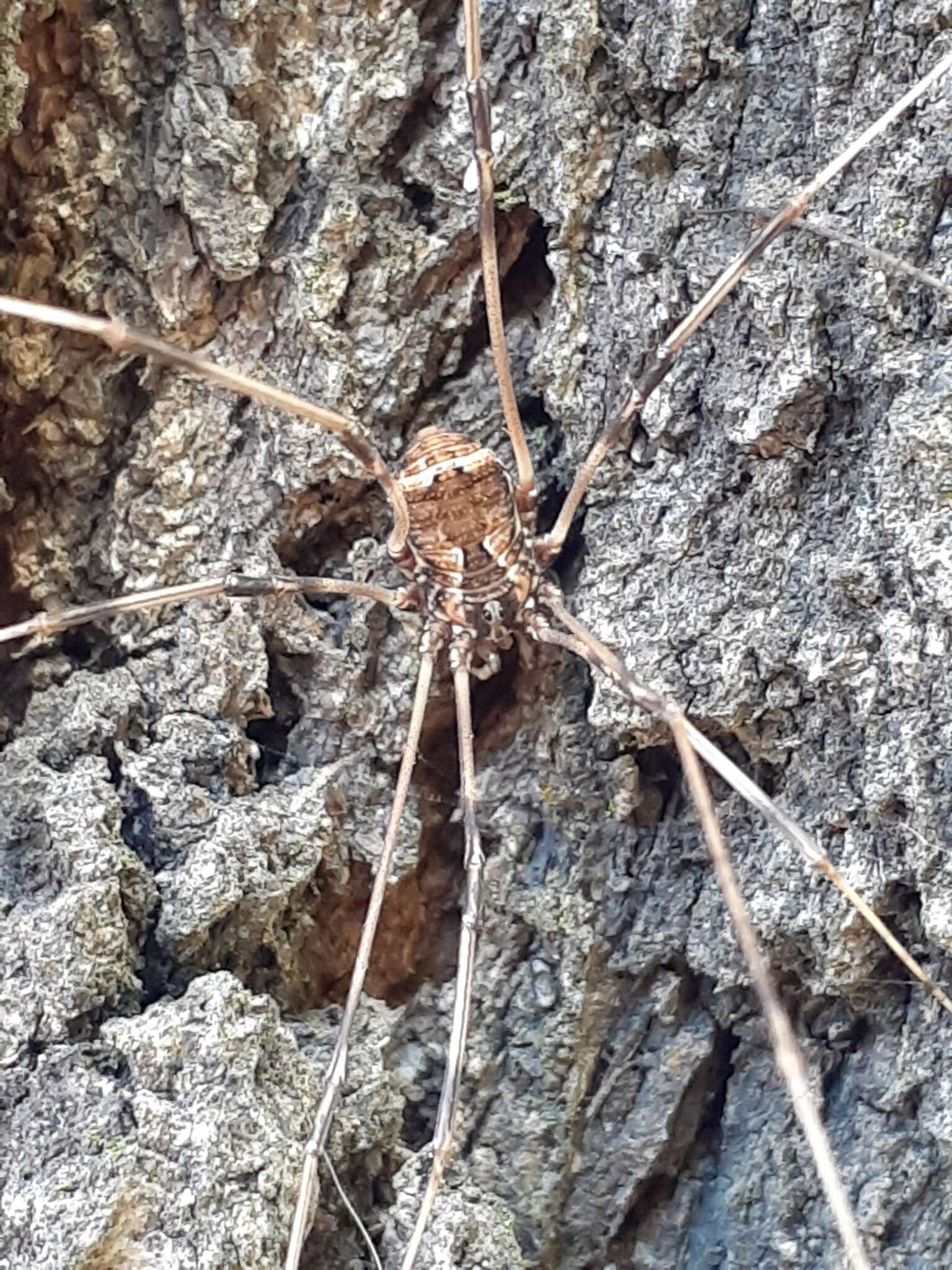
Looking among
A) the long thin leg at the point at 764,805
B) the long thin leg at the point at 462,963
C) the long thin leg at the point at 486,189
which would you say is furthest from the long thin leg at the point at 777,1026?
the long thin leg at the point at 486,189

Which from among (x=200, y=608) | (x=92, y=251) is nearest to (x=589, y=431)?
(x=200, y=608)

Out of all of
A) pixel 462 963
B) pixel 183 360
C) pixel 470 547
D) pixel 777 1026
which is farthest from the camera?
pixel 470 547

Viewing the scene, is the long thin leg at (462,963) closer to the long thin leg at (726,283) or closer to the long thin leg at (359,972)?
the long thin leg at (359,972)

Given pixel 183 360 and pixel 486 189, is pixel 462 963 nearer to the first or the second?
pixel 183 360

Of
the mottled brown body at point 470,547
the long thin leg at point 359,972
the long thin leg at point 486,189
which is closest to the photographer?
the long thin leg at point 359,972

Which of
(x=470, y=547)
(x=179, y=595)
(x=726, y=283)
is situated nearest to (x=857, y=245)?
(x=726, y=283)

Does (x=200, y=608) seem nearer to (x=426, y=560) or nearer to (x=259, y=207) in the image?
(x=426, y=560)

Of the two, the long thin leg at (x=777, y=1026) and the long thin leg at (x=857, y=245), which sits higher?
the long thin leg at (x=857, y=245)
